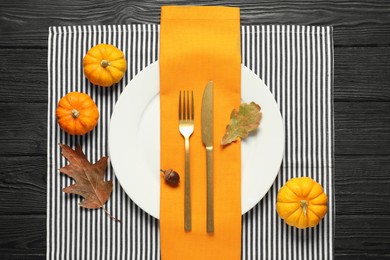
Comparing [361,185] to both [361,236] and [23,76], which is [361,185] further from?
[23,76]

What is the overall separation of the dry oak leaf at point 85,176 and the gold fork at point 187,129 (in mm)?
195

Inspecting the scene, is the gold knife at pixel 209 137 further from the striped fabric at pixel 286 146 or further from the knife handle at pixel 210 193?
the striped fabric at pixel 286 146

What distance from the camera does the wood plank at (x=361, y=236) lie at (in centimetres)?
116

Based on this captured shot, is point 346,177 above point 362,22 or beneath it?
beneath

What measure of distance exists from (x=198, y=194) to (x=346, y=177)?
0.37m

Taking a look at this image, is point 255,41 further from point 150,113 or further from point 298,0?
point 150,113

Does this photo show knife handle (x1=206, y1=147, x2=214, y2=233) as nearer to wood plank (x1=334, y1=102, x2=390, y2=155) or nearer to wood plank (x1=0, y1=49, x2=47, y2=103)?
wood plank (x1=334, y1=102, x2=390, y2=155)

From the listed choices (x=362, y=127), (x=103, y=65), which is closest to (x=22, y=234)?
(x=103, y=65)

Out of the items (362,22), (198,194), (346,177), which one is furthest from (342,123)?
(198,194)

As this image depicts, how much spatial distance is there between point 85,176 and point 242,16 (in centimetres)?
55

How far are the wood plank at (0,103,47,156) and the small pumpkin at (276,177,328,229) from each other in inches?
23.5

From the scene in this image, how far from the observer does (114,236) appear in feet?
3.80

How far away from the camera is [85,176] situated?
1.14 meters

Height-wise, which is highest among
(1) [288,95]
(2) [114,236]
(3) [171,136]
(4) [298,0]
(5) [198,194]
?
(4) [298,0]
